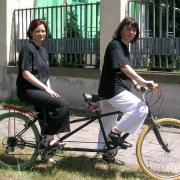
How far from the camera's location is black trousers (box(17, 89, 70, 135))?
5578mm

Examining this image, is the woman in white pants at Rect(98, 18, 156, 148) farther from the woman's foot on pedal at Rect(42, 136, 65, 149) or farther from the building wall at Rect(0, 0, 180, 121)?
the building wall at Rect(0, 0, 180, 121)

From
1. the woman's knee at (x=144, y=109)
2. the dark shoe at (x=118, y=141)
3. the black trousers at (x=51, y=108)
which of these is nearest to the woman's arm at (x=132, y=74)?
the woman's knee at (x=144, y=109)

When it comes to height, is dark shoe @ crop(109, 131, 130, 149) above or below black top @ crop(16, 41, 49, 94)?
below

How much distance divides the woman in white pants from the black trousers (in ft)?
1.66

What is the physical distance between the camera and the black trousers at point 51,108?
5.58 meters

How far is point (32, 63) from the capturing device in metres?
5.64

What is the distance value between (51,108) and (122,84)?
0.86 m

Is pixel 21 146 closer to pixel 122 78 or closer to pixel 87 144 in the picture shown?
pixel 87 144

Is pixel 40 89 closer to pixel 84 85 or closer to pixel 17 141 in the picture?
pixel 17 141

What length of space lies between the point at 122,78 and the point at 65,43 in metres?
4.99

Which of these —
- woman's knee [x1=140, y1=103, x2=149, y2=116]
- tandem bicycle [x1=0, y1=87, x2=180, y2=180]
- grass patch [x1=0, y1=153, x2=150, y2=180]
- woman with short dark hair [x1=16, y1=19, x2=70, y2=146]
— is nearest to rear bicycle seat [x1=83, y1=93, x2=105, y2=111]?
tandem bicycle [x1=0, y1=87, x2=180, y2=180]

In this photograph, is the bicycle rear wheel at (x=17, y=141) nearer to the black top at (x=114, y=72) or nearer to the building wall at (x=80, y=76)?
the black top at (x=114, y=72)

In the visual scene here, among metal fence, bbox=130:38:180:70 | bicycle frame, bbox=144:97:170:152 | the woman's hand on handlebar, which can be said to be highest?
metal fence, bbox=130:38:180:70

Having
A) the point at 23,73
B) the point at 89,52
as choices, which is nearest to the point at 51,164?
the point at 23,73
